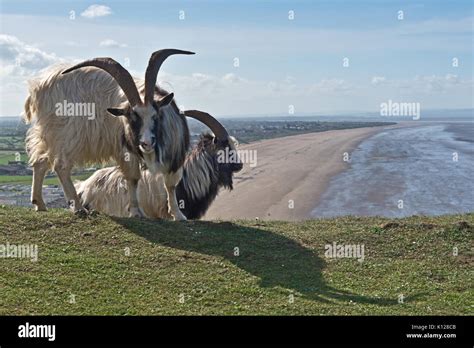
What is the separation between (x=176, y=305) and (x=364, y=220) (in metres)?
5.48

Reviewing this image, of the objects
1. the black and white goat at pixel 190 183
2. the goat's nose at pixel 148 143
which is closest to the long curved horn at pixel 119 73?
the goat's nose at pixel 148 143

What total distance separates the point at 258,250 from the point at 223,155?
189 inches

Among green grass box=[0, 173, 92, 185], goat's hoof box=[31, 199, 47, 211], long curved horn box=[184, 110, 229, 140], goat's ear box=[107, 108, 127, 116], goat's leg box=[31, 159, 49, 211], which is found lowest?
green grass box=[0, 173, 92, 185]

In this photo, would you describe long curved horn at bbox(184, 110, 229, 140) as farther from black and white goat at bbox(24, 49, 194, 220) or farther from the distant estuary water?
the distant estuary water

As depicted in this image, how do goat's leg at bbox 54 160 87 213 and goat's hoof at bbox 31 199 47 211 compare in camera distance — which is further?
goat's hoof at bbox 31 199 47 211

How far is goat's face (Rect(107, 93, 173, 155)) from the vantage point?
987cm

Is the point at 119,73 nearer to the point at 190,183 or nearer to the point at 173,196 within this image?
the point at 173,196

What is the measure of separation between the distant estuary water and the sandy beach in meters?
0.77

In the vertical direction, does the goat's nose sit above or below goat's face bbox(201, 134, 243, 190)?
above

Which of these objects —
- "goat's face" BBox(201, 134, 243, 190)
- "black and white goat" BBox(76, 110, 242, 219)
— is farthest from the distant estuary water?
"black and white goat" BBox(76, 110, 242, 219)

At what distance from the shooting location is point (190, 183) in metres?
13.7

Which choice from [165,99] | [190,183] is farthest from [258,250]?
[190,183]

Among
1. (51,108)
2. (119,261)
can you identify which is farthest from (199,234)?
(51,108)
